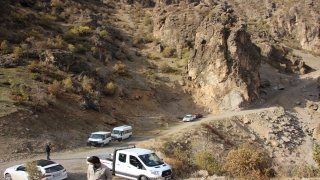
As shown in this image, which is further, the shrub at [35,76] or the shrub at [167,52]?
the shrub at [167,52]

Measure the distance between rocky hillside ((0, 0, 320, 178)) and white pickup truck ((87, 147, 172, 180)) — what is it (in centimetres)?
940

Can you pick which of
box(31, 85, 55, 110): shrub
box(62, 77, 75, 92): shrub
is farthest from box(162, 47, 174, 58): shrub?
box(31, 85, 55, 110): shrub

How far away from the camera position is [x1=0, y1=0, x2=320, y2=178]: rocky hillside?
79.5ft

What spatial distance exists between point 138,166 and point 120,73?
2879 centimetres

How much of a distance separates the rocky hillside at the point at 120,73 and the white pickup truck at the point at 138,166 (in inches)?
370

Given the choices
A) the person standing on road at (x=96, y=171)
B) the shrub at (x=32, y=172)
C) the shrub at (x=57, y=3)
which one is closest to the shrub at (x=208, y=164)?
the shrub at (x=32, y=172)

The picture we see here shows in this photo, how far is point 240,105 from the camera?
35.6 meters

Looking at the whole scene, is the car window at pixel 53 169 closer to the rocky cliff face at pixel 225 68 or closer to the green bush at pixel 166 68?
the rocky cliff face at pixel 225 68

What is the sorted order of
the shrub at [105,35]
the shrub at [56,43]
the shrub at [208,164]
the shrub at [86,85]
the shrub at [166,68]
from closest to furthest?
the shrub at [208,164], the shrub at [86,85], the shrub at [56,43], the shrub at [166,68], the shrub at [105,35]

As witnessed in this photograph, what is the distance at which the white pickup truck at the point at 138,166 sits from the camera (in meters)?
11.2

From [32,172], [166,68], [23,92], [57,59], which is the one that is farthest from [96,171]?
[166,68]

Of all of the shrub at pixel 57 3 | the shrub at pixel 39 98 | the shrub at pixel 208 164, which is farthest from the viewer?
the shrub at pixel 57 3

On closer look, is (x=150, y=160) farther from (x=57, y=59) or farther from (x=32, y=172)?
(x=57, y=59)

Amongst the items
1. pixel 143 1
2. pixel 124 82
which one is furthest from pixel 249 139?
pixel 143 1
